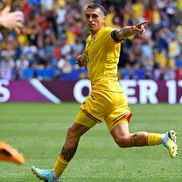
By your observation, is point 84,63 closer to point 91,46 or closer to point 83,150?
point 91,46

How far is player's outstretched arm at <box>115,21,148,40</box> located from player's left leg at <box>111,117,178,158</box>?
1.14m

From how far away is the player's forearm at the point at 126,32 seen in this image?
29.7 feet

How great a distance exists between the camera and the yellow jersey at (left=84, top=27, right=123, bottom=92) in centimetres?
976

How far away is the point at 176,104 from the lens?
25172mm

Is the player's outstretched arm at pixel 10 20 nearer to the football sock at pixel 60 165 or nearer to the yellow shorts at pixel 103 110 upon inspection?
the yellow shorts at pixel 103 110

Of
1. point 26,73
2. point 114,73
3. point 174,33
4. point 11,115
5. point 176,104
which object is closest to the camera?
point 114,73

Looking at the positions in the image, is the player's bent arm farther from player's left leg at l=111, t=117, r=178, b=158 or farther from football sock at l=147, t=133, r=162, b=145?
football sock at l=147, t=133, r=162, b=145

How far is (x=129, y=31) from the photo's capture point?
9094 millimetres

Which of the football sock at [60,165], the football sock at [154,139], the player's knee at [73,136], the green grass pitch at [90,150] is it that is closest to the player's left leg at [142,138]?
the football sock at [154,139]

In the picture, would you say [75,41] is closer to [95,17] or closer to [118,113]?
[95,17]

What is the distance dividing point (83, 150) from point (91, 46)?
4.14 meters

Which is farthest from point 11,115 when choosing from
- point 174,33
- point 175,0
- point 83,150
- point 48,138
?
point 175,0

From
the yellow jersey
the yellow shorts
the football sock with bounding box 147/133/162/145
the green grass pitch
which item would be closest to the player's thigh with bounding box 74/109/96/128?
the yellow shorts

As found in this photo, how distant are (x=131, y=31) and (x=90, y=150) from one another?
4.91 m
